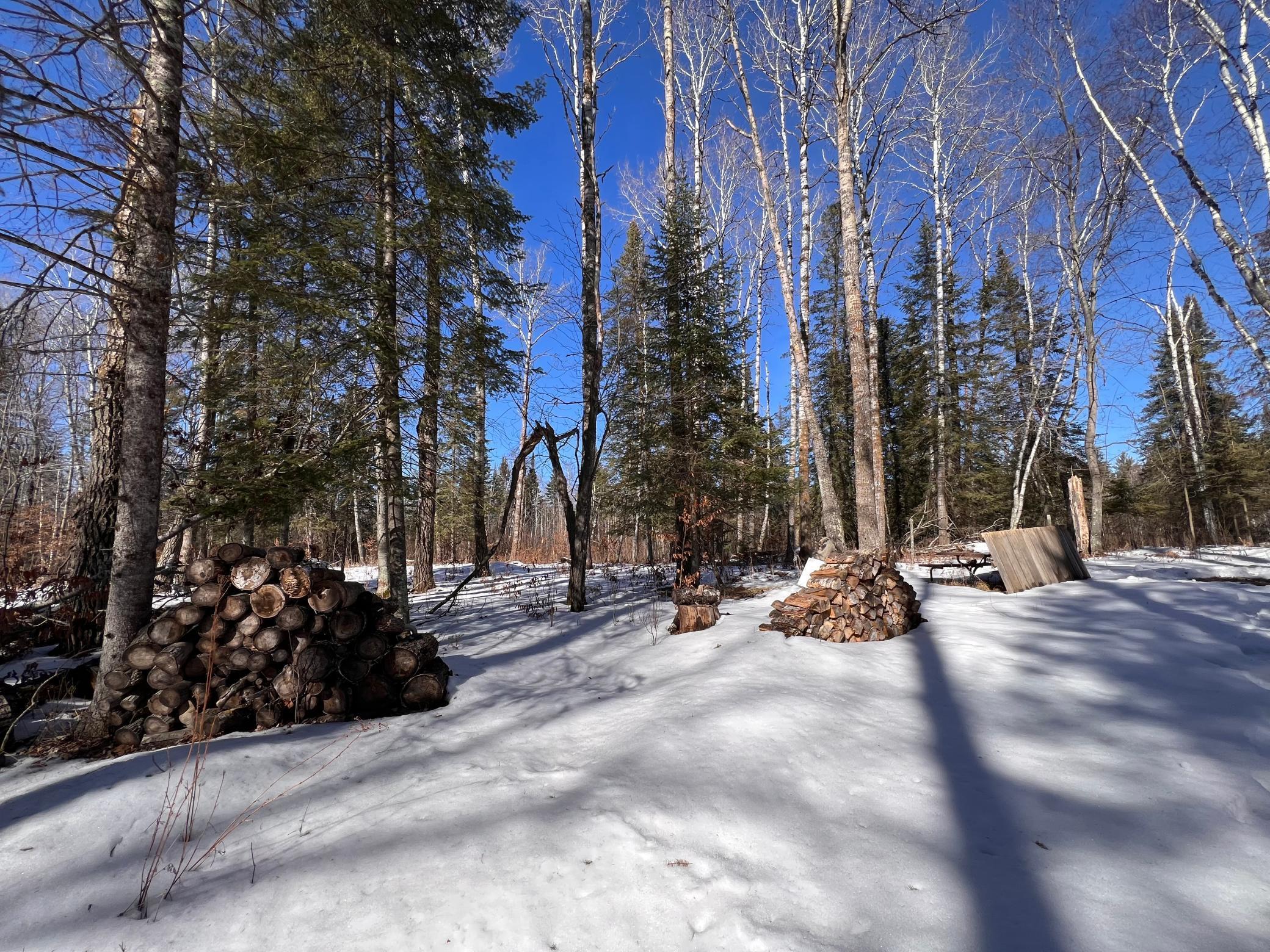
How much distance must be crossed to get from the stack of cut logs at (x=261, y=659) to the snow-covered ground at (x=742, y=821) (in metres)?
0.35

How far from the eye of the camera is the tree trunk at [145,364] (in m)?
3.64

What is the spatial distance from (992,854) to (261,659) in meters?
4.86

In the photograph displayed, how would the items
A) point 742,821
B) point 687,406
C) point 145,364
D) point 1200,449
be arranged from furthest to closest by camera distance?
point 1200,449 < point 687,406 < point 145,364 < point 742,821

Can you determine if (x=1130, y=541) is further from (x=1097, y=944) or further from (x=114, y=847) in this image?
(x=114, y=847)

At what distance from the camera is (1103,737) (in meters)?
3.09

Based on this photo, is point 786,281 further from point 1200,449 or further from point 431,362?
point 1200,449

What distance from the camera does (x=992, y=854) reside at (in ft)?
7.06

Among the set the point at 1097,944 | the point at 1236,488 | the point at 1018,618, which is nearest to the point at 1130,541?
the point at 1236,488

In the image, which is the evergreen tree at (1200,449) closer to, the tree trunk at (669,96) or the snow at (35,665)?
the tree trunk at (669,96)

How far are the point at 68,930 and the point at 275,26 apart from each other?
5.18m

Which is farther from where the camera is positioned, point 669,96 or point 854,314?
point 669,96

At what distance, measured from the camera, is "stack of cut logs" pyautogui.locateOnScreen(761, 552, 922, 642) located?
543 centimetres

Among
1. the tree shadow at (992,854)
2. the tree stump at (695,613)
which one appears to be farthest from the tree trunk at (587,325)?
the tree shadow at (992,854)

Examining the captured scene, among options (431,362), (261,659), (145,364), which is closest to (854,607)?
(261,659)
